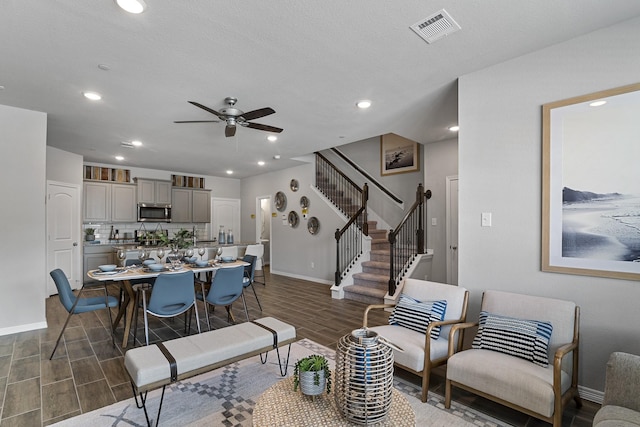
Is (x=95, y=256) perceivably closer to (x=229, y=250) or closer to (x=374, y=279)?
(x=229, y=250)

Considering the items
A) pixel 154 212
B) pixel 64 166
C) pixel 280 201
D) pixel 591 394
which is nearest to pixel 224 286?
pixel 591 394

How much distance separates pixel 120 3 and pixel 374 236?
5.87 meters

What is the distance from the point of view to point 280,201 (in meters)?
8.35

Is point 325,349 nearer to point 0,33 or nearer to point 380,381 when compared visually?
point 380,381

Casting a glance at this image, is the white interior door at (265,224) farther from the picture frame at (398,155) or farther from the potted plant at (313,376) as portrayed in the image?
the potted plant at (313,376)

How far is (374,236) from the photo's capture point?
274 inches

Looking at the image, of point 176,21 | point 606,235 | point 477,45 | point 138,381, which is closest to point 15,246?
point 138,381

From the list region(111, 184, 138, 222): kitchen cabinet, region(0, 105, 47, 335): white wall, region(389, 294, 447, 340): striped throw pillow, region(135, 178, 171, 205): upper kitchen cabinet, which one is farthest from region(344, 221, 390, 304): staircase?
region(111, 184, 138, 222): kitchen cabinet

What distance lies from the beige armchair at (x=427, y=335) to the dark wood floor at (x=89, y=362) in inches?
14.0

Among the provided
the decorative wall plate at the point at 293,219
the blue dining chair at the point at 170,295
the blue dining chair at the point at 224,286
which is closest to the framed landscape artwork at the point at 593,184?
the blue dining chair at the point at 224,286

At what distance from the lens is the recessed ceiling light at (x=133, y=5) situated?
6.66 ft

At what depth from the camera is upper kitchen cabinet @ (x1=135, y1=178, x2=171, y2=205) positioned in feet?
25.7

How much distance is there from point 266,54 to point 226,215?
25.0 ft

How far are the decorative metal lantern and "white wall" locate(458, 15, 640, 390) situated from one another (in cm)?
197
